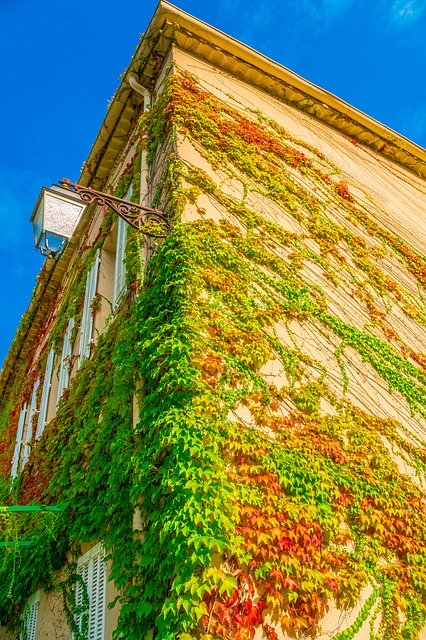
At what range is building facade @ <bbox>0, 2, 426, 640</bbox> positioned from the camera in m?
3.43

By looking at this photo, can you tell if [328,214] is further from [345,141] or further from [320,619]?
[320,619]

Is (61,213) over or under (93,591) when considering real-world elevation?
over

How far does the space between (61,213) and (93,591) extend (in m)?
3.36

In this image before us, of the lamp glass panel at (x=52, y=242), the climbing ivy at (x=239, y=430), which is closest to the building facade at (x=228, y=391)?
the climbing ivy at (x=239, y=430)

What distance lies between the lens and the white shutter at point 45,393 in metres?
7.91

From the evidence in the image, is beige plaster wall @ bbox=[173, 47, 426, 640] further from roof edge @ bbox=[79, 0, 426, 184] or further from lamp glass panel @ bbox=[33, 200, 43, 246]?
lamp glass panel @ bbox=[33, 200, 43, 246]

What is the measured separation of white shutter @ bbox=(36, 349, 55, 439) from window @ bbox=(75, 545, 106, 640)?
334cm

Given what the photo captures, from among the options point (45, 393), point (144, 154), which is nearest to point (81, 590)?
point (45, 393)

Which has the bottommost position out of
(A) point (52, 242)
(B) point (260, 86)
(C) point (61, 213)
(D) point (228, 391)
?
Answer: (D) point (228, 391)

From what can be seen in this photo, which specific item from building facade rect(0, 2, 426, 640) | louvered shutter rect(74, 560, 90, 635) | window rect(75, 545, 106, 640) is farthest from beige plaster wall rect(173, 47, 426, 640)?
louvered shutter rect(74, 560, 90, 635)

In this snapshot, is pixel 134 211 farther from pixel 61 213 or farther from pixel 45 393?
pixel 45 393

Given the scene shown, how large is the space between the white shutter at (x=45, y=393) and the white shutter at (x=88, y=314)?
1516 mm

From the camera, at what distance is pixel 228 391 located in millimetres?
4059

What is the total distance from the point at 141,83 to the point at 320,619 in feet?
22.6
